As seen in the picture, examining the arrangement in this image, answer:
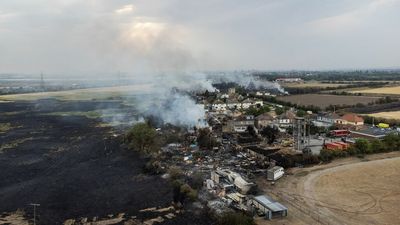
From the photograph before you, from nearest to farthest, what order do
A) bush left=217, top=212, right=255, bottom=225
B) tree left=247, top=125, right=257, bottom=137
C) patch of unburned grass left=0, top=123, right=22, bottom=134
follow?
1. bush left=217, top=212, right=255, bottom=225
2. tree left=247, top=125, right=257, bottom=137
3. patch of unburned grass left=0, top=123, right=22, bottom=134

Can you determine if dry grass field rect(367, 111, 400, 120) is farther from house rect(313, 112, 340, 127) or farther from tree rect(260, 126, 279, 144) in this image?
tree rect(260, 126, 279, 144)

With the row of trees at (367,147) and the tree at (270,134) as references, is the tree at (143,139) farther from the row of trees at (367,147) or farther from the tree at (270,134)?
the row of trees at (367,147)

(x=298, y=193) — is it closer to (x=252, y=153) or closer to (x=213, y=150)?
(x=252, y=153)

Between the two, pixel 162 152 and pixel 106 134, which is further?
pixel 106 134

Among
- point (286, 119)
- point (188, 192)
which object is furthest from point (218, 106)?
point (188, 192)

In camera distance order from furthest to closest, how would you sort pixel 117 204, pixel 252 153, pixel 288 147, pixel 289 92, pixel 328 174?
pixel 289 92 < pixel 288 147 < pixel 252 153 < pixel 328 174 < pixel 117 204

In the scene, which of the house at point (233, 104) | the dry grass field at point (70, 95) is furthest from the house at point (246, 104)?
the dry grass field at point (70, 95)

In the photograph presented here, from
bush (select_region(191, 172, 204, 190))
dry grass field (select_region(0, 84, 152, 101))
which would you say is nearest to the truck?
bush (select_region(191, 172, 204, 190))

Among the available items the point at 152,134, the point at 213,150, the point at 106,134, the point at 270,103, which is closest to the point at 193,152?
the point at 213,150
